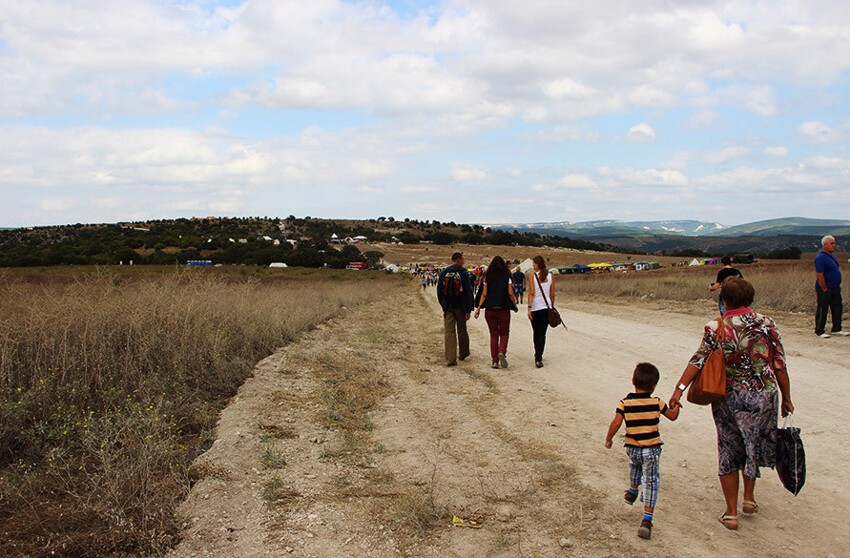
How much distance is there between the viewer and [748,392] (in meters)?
4.28

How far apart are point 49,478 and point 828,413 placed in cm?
788

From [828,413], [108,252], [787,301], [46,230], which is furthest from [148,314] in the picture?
[46,230]

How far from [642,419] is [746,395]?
0.73m

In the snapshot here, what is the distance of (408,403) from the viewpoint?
8195 mm

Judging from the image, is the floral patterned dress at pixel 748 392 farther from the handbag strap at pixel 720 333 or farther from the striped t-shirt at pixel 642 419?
the striped t-shirt at pixel 642 419

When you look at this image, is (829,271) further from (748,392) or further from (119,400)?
(119,400)

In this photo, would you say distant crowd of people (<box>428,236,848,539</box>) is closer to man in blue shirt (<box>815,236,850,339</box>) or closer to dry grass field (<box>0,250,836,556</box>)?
dry grass field (<box>0,250,836,556</box>)

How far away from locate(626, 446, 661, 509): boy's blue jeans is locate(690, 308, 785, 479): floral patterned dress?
0.54m

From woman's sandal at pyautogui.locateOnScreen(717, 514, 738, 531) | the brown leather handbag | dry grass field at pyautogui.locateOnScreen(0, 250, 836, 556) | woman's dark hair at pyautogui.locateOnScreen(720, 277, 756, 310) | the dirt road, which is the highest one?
woman's dark hair at pyautogui.locateOnScreen(720, 277, 756, 310)

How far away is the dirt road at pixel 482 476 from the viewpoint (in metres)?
4.10

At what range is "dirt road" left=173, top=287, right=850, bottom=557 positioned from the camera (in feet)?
13.5

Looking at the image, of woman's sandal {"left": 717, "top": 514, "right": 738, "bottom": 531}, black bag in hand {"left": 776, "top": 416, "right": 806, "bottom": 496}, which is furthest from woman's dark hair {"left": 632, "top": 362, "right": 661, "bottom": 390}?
woman's sandal {"left": 717, "top": 514, "right": 738, "bottom": 531}

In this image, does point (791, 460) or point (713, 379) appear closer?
point (791, 460)

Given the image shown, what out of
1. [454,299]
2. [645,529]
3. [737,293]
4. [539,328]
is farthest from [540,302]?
[645,529]
